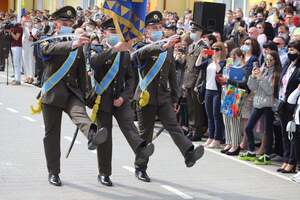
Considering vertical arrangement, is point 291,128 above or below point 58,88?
below

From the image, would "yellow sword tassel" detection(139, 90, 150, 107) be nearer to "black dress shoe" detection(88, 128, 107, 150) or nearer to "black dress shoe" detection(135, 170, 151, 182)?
"black dress shoe" detection(135, 170, 151, 182)

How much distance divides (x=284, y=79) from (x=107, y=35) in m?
3.09

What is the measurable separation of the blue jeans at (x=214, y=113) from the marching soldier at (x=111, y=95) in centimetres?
358

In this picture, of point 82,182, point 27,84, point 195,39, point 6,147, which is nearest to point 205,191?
point 82,182

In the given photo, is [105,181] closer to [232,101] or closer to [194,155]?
[194,155]

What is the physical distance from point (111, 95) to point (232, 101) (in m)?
3.38

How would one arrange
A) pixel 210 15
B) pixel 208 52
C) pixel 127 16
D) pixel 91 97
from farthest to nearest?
pixel 210 15 → pixel 208 52 → pixel 91 97 → pixel 127 16

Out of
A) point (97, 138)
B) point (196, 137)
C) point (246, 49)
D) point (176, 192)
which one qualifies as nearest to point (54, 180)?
point (97, 138)

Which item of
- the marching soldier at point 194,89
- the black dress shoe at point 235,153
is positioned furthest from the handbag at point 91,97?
the marching soldier at point 194,89

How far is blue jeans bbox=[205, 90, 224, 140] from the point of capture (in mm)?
11906

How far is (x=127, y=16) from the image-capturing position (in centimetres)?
808

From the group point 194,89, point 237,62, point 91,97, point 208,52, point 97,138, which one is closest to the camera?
point 97,138

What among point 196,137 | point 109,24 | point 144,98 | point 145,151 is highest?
point 109,24

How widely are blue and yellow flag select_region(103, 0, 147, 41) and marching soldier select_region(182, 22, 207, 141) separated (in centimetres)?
439
